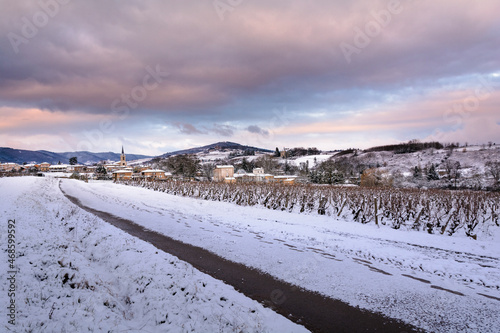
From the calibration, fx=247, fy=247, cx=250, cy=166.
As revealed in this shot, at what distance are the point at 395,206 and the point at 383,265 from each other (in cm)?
1108

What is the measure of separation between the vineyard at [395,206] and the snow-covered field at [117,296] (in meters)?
12.6

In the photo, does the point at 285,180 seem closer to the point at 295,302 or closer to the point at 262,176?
the point at 262,176

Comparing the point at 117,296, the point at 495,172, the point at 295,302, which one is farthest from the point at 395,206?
the point at 495,172

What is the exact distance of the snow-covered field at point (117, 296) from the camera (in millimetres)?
3944

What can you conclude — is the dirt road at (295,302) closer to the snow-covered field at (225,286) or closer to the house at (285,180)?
the snow-covered field at (225,286)

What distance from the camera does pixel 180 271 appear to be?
6.09 metres

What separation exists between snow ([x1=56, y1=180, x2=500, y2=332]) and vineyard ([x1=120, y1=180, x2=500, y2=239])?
1434 mm

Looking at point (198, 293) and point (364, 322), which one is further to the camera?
point (198, 293)

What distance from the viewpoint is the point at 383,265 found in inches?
286

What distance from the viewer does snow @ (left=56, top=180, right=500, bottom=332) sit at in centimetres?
490

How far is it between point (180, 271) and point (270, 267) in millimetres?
2494

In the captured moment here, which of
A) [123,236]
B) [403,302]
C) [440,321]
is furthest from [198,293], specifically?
[123,236]

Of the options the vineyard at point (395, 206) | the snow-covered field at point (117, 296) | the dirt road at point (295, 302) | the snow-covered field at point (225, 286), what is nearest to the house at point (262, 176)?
the vineyard at point (395, 206)

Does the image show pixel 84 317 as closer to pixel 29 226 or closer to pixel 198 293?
pixel 198 293
